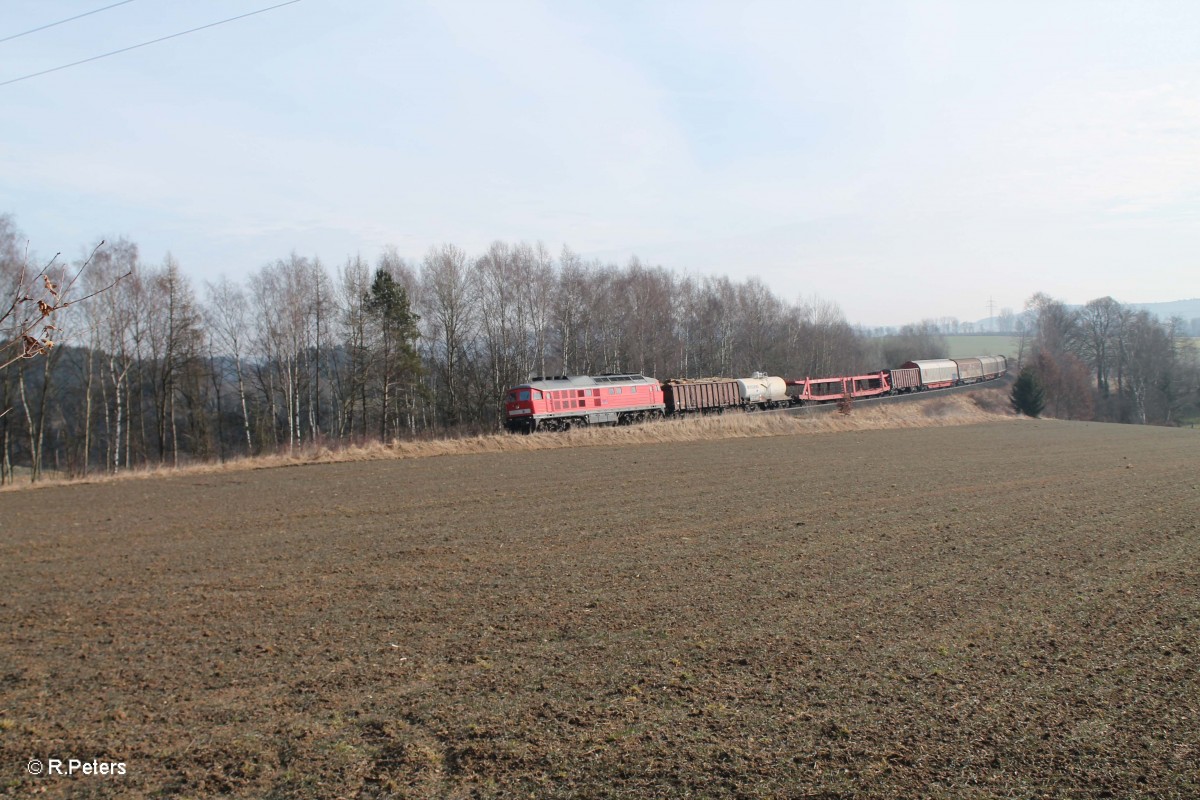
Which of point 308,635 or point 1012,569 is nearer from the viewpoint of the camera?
point 308,635

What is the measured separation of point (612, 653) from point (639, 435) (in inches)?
1243

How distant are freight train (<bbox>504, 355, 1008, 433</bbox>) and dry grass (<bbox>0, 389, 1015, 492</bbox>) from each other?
2542 mm

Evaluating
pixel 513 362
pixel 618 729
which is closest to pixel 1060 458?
pixel 618 729

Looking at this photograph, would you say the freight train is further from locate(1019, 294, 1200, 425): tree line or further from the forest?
locate(1019, 294, 1200, 425): tree line

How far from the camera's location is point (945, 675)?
6695 millimetres

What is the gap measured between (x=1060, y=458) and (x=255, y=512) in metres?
28.3

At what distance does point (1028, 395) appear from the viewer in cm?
6694

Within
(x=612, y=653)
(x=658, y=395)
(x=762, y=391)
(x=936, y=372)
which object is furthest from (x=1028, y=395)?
(x=612, y=653)

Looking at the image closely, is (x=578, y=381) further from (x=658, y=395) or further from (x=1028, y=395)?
(x=1028, y=395)

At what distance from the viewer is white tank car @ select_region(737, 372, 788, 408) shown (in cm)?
5347

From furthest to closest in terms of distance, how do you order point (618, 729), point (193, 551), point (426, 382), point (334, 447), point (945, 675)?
1. point (426, 382)
2. point (334, 447)
3. point (193, 551)
4. point (945, 675)
5. point (618, 729)

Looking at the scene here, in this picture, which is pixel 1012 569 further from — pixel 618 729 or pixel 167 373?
pixel 167 373

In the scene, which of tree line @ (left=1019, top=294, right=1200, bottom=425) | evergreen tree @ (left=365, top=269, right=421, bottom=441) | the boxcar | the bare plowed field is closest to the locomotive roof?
evergreen tree @ (left=365, top=269, right=421, bottom=441)

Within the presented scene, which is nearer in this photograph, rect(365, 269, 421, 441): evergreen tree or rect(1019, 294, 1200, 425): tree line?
rect(365, 269, 421, 441): evergreen tree
